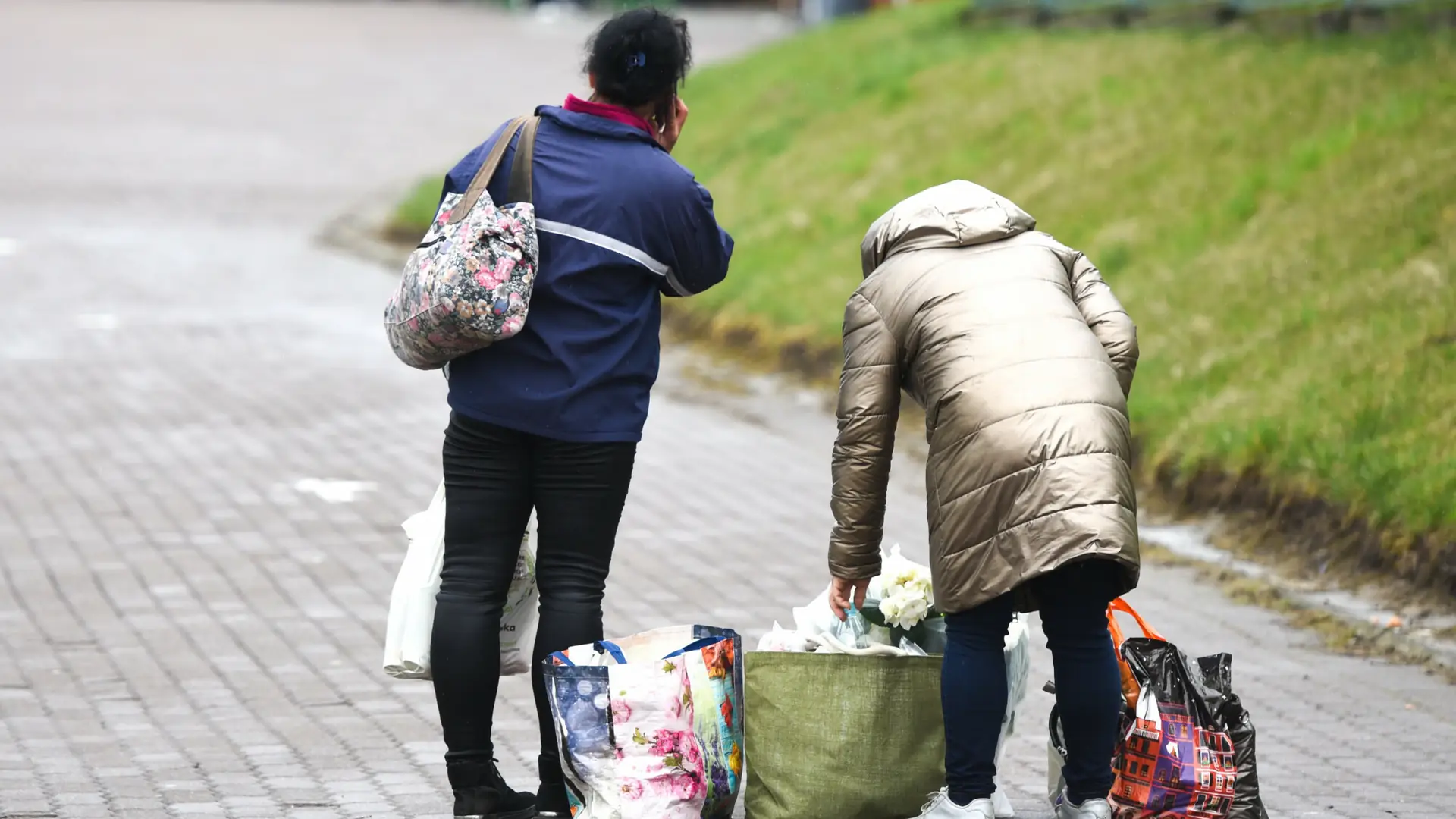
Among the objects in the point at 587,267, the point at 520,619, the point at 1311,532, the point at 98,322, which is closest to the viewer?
the point at 587,267

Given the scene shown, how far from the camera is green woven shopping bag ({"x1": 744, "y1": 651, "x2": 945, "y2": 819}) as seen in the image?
14.4 ft

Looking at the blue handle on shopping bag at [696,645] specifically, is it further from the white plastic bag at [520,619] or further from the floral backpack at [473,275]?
the floral backpack at [473,275]

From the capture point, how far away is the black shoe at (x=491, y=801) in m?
4.33

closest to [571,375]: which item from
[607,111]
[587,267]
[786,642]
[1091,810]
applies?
[587,267]

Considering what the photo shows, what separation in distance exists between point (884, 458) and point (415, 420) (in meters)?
5.78

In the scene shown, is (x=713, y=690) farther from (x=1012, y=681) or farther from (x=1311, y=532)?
(x=1311, y=532)

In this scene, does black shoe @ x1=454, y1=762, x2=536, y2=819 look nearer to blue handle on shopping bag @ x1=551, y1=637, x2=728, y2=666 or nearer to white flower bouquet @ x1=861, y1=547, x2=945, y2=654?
blue handle on shopping bag @ x1=551, y1=637, x2=728, y2=666

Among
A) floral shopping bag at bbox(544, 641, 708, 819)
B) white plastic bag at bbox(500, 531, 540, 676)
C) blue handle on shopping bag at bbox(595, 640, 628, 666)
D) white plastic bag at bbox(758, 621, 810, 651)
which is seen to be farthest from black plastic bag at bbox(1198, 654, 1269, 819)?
white plastic bag at bbox(500, 531, 540, 676)

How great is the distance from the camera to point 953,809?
4.21 m

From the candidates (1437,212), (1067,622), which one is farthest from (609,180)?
(1437,212)

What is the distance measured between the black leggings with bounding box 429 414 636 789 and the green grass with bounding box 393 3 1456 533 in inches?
139

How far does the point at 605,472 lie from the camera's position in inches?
166

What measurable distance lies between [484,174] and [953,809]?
1.73 m

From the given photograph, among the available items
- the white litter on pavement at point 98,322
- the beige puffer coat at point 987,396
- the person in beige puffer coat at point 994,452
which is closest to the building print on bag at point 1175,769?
the person in beige puffer coat at point 994,452
